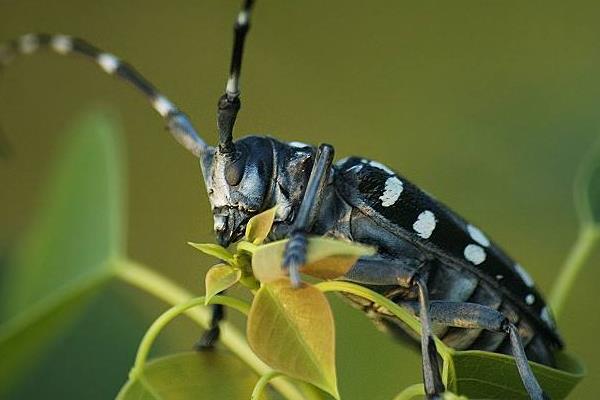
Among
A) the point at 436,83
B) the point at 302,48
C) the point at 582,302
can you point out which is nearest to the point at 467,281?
the point at 582,302

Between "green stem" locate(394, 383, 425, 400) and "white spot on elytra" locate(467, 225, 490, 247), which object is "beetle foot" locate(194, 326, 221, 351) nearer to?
"green stem" locate(394, 383, 425, 400)

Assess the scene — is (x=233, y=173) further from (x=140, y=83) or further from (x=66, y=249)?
(x=66, y=249)

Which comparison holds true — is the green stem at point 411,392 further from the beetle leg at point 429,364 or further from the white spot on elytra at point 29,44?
the white spot on elytra at point 29,44

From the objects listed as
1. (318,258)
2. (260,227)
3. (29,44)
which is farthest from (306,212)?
(29,44)

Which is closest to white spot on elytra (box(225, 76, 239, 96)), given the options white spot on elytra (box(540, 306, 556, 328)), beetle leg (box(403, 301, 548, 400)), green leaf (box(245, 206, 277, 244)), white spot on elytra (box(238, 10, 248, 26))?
white spot on elytra (box(238, 10, 248, 26))

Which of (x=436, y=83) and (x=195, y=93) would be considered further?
(x=195, y=93)

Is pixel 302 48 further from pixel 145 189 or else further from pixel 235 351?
pixel 235 351
